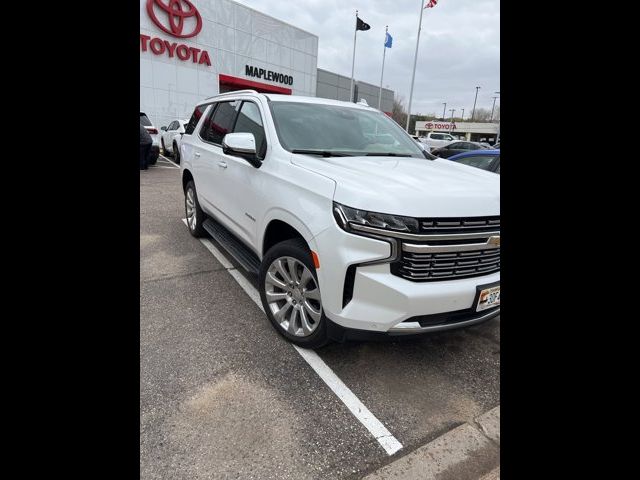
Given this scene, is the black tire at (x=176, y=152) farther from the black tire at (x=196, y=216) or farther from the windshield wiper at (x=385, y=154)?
the windshield wiper at (x=385, y=154)

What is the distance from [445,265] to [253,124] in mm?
2295

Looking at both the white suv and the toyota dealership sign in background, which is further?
the toyota dealership sign in background

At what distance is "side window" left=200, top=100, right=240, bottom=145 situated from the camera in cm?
423

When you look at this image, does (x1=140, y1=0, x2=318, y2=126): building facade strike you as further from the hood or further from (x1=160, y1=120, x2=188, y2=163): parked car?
the hood

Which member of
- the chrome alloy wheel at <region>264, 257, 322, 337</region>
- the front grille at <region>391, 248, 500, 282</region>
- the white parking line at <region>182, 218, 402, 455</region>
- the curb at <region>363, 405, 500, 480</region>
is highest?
the front grille at <region>391, 248, 500, 282</region>

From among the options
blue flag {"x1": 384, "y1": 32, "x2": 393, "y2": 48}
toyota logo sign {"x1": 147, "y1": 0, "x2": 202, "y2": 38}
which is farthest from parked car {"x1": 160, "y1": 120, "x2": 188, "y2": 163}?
blue flag {"x1": 384, "y1": 32, "x2": 393, "y2": 48}

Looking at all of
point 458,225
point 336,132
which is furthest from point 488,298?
point 336,132

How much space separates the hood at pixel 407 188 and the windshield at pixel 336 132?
32 centimetres

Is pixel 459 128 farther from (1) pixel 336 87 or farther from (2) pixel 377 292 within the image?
(2) pixel 377 292
